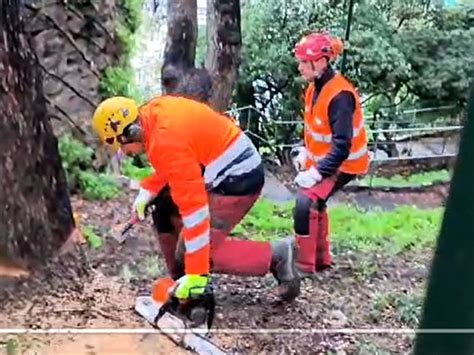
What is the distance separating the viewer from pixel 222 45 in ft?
13.9

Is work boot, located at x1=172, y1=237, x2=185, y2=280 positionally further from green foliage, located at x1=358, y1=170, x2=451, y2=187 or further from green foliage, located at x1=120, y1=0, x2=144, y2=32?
green foliage, located at x1=358, y1=170, x2=451, y2=187

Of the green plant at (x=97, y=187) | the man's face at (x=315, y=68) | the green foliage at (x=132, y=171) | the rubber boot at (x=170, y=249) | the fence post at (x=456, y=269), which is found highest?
the fence post at (x=456, y=269)

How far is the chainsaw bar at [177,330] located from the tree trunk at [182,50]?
1.75m

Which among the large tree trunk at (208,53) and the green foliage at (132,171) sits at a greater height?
the large tree trunk at (208,53)

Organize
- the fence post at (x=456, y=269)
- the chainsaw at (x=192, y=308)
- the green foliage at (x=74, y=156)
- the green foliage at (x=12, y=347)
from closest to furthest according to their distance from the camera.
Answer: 1. the fence post at (x=456, y=269)
2. the green foliage at (x=12, y=347)
3. the chainsaw at (x=192, y=308)
4. the green foliage at (x=74, y=156)

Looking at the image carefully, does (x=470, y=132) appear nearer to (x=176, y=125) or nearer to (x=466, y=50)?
(x=176, y=125)

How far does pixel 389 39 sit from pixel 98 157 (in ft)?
11.6

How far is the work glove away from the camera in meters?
2.25

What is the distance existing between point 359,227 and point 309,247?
137cm

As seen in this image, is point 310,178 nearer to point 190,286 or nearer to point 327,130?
point 327,130

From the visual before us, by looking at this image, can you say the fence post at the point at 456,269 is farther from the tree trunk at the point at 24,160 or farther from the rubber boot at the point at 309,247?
the rubber boot at the point at 309,247

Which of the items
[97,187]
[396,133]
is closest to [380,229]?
[97,187]

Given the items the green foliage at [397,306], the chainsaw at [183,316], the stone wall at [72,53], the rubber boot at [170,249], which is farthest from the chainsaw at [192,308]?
the stone wall at [72,53]

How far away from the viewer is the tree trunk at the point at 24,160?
2.32 metres
